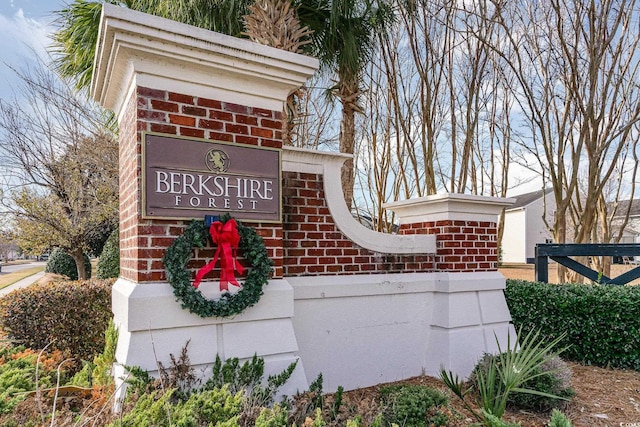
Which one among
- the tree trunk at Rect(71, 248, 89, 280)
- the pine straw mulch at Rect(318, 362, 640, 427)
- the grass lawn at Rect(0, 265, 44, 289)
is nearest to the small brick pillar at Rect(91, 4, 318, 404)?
the pine straw mulch at Rect(318, 362, 640, 427)

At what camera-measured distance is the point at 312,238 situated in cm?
401

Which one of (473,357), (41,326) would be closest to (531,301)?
(473,357)

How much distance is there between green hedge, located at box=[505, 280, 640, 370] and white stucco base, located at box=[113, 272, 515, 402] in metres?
0.58

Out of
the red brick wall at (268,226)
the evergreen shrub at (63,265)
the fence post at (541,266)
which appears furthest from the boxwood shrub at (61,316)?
the evergreen shrub at (63,265)

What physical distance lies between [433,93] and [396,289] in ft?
17.5

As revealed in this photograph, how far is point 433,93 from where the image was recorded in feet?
27.7

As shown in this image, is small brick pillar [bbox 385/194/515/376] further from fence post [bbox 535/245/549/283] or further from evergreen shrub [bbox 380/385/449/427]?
fence post [bbox 535/245/549/283]

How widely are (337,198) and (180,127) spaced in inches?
64.4

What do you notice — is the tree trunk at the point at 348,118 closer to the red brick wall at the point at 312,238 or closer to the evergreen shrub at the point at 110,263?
the red brick wall at the point at 312,238

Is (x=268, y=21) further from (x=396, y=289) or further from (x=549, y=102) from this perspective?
(x=549, y=102)

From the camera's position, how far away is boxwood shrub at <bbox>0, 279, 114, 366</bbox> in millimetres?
4633

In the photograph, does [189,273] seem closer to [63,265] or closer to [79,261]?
[79,261]

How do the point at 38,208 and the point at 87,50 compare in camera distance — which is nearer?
the point at 87,50

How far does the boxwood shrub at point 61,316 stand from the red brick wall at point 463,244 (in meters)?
3.87
